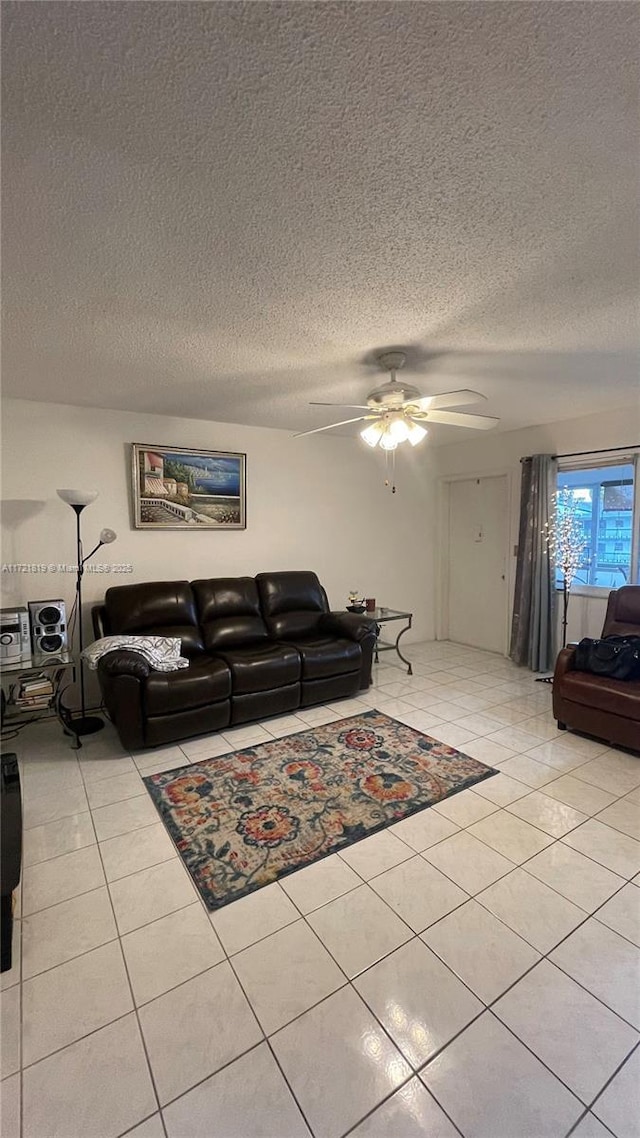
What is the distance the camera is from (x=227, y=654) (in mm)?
3379

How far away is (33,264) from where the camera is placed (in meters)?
1.69

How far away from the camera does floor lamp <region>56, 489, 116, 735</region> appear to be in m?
2.99

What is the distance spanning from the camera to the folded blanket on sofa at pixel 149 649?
297cm

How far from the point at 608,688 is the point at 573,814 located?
972 mm

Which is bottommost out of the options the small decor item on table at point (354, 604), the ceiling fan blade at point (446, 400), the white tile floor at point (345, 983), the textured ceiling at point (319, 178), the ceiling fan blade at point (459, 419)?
the white tile floor at point (345, 983)

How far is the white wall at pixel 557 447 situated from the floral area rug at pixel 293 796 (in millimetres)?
2247

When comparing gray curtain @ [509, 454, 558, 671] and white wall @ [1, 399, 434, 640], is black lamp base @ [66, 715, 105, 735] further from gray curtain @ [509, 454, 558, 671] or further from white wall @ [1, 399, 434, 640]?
gray curtain @ [509, 454, 558, 671]

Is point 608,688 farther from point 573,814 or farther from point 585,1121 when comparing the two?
point 585,1121

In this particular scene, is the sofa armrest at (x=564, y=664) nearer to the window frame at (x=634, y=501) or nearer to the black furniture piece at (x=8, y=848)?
the window frame at (x=634, y=501)

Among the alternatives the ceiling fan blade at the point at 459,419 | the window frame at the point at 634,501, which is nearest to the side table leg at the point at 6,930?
the ceiling fan blade at the point at 459,419

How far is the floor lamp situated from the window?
4114 mm

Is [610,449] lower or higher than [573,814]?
higher

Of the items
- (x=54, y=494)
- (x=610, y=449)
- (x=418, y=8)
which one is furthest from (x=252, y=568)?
(x=418, y=8)

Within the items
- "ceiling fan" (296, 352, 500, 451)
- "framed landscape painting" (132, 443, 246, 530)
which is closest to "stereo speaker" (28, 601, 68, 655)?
"framed landscape painting" (132, 443, 246, 530)
